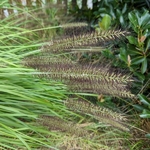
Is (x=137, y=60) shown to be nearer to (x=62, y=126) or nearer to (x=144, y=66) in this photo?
(x=144, y=66)

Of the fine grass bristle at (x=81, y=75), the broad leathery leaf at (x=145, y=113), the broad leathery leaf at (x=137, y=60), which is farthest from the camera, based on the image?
the broad leathery leaf at (x=137, y=60)

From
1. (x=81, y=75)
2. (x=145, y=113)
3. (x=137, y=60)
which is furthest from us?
(x=137, y=60)

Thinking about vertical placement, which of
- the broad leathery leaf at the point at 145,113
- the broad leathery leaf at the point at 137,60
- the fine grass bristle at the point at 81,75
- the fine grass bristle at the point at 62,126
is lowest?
the broad leathery leaf at the point at 145,113

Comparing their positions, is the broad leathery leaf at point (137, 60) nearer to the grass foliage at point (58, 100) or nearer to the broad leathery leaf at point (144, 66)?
the broad leathery leaf at point (144, 66)

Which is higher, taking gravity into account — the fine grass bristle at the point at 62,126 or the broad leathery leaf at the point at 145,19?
the broad leathery leaf at the point at 145,19

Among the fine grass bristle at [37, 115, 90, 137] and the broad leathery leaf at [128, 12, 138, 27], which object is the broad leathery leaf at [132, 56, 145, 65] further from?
the fine grass bristle at [37, 115, 90, 137]

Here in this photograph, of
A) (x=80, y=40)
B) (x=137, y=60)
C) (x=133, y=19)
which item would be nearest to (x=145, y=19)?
(x=133, y=19)

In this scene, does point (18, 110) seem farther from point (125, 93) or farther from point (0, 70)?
point (125, 93)

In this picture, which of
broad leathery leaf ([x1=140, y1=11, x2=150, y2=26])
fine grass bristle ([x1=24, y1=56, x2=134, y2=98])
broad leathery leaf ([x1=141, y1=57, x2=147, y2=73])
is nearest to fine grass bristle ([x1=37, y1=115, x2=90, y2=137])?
fine grass bristle ([x1=24, y1=56, x2=134, y2=98])

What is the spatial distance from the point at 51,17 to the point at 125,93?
3.42 ft

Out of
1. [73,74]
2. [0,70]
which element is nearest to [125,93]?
[73,74]

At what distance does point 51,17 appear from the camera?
1981mm

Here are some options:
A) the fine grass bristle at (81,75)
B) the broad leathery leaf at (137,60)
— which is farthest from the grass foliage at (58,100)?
the broad leathery leaf at (137,60)

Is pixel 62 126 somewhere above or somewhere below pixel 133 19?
below
